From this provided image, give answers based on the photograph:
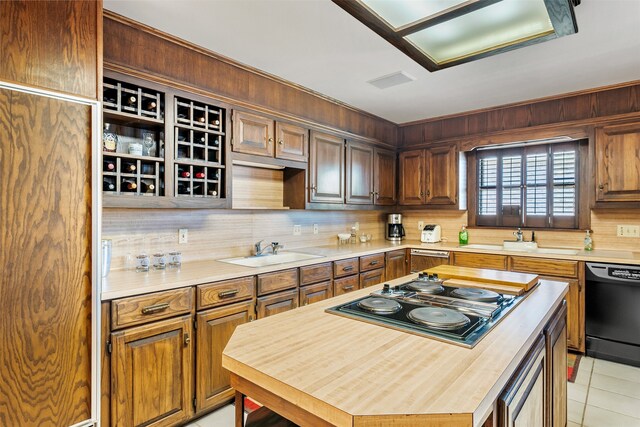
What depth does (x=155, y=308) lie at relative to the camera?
6.37 ft

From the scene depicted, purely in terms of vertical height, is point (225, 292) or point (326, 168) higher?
point (326, 168)

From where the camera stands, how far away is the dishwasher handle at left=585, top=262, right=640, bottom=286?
2.88 m

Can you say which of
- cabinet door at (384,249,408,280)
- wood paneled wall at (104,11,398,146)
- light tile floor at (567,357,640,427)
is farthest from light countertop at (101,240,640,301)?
wood paneled wall at (104,11,398,146)

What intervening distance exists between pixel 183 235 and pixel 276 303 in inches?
35.2

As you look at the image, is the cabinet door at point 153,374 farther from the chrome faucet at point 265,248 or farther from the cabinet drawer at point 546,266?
the cabinet drawer at point 546,266

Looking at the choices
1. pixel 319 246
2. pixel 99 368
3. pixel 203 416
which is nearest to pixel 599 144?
pixel 319 246

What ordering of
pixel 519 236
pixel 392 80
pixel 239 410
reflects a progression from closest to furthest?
1. pixel 239 410
2. pixel 392 80
3. pixel 519 236

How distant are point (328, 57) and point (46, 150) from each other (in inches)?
75.0

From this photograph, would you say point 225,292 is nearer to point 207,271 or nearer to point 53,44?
point 207,271

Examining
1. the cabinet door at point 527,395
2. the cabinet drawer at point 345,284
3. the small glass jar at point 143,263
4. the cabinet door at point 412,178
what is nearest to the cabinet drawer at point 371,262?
the cabinet drawer at point 345,284

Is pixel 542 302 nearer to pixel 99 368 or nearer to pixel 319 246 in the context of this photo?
pixel 99 368

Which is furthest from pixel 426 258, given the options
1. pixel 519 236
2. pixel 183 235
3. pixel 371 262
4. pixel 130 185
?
pixel 130 185

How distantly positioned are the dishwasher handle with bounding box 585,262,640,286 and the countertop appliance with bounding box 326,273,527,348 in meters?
1.99

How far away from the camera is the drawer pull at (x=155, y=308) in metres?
1.91
